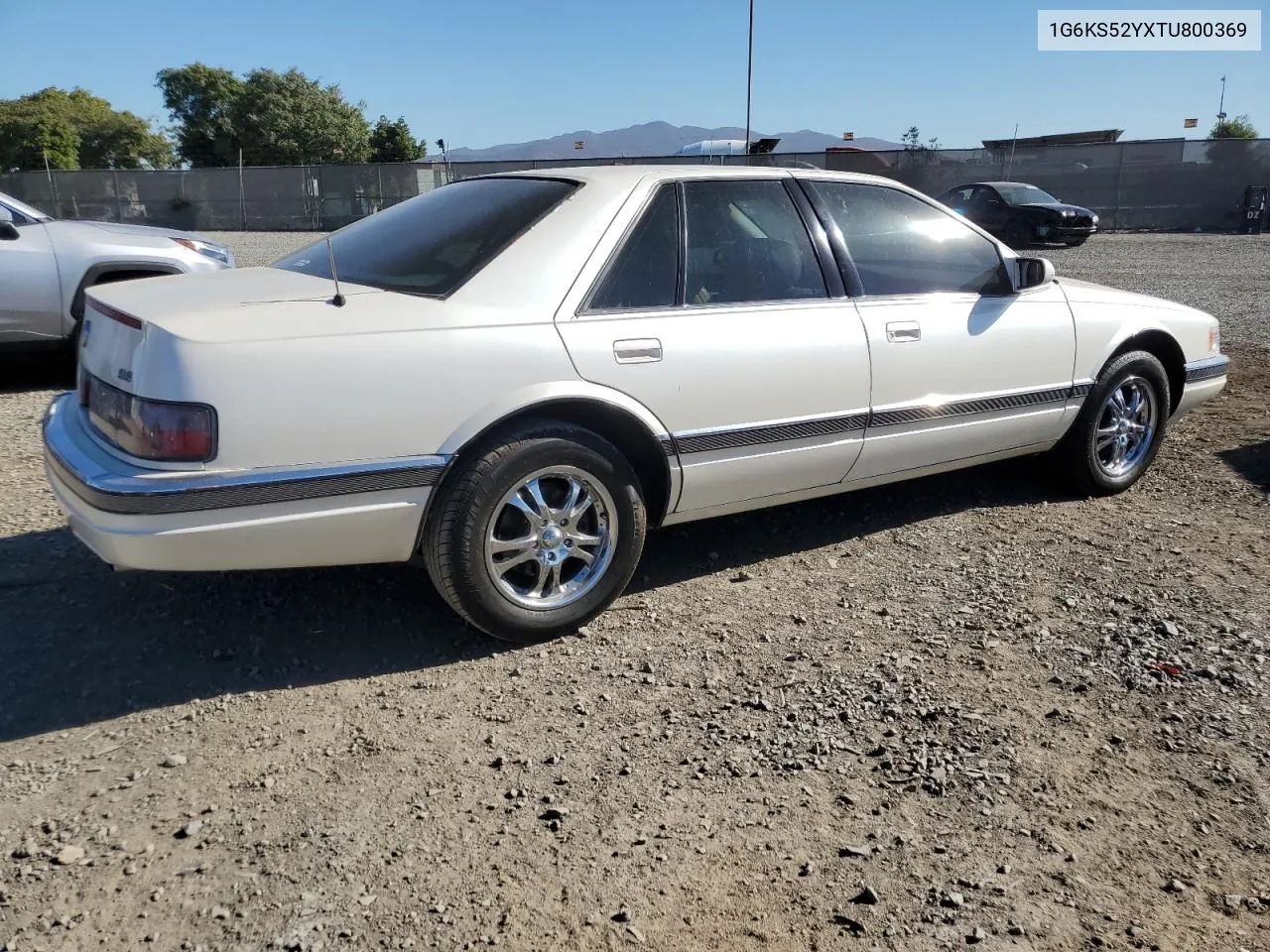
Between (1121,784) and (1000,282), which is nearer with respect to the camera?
(1121,784)

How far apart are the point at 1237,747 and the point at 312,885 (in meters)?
2.49

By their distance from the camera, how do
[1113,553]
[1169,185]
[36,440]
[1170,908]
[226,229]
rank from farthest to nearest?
[226,229] < [1169,185] < [36,440] < [1113,553] < [1170,908]

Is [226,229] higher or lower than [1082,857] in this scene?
higher

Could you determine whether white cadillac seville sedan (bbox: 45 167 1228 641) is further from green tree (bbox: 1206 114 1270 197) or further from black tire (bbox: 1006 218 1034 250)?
green tree (bbox: 1206 114 1270 197)

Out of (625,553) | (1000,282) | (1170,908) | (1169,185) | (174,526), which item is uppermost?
(1169,185)

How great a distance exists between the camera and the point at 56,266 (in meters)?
6.92

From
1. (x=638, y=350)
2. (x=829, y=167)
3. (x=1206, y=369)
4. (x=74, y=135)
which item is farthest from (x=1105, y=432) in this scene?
(x=74, y=135)

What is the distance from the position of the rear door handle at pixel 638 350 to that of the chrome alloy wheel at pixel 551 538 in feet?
1.35

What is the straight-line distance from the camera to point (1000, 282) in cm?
450

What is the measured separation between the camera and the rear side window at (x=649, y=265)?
3479 millimetres

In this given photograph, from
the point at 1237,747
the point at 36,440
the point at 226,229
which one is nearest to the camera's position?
the point at 1237,747

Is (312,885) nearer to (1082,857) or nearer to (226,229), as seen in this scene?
(1082,857)

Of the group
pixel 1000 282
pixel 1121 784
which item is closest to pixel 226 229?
pixel 1000 282

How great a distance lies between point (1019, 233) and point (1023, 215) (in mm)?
368
